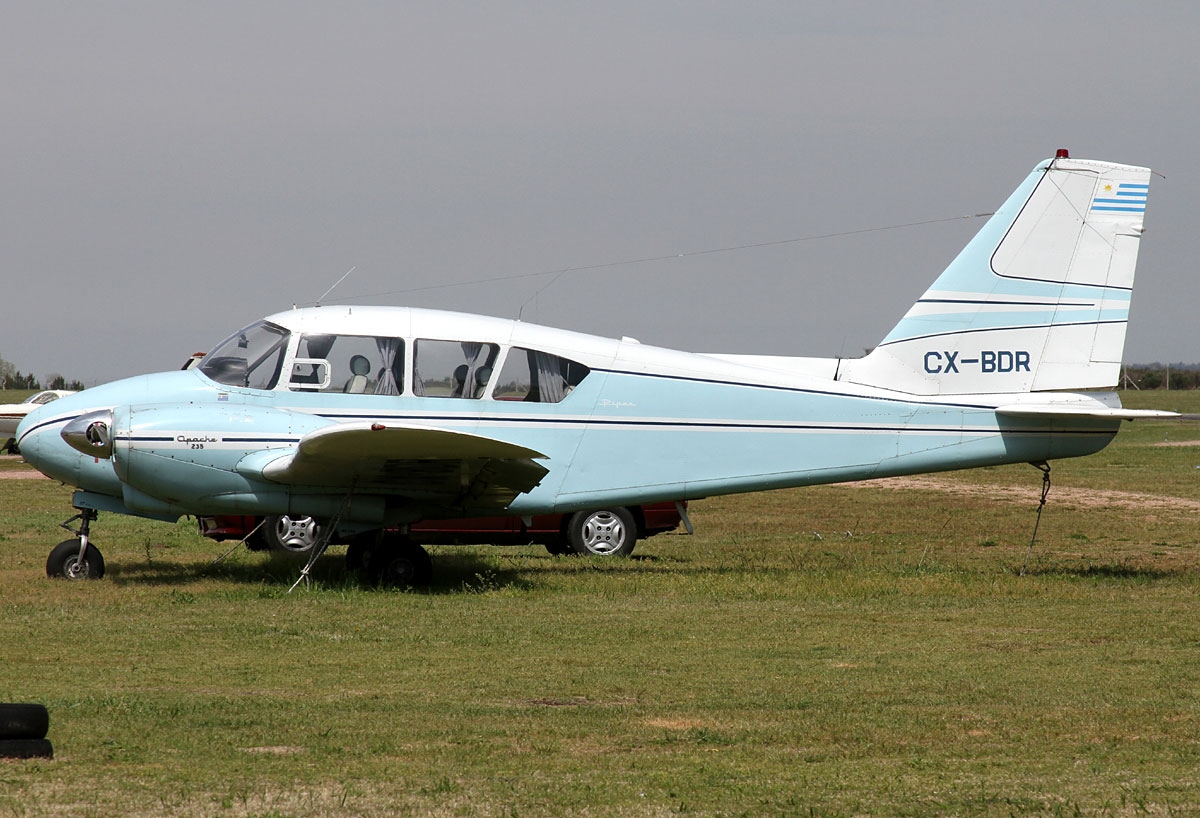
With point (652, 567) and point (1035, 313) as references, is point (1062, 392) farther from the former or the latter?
point (652, 567)

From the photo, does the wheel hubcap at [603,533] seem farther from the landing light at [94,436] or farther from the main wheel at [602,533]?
the landing light at [94,436]

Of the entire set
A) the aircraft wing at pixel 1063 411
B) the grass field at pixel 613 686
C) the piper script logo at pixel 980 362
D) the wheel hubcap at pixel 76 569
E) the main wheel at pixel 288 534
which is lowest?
the grass field at pixel 613 686

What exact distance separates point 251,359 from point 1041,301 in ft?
27.4

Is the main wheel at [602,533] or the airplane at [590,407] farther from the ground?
the airplane at [590,407]

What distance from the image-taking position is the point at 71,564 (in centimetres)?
1252

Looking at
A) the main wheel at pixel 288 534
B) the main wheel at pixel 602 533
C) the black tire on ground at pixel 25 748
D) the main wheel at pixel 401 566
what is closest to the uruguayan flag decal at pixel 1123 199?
the main wheel at pixel 602 533

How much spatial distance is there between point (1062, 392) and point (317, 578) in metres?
8.15

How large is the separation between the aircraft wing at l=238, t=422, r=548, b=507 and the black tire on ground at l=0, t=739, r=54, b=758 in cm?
535

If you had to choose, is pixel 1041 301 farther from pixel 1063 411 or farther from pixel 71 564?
pixel 71 564

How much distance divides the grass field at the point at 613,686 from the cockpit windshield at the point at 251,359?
6.56ft

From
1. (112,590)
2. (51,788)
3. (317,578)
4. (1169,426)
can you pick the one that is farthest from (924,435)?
(1169,426)

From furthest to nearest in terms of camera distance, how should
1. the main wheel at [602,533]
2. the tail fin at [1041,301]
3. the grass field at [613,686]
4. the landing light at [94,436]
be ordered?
the main wheel at [602,533] → the tail fin at [1041,301] → the landing light at [94,436] → the grass field at [613,686]

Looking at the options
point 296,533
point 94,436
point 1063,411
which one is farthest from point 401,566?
point 1063,411

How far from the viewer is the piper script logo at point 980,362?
1380 centimetres
